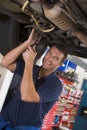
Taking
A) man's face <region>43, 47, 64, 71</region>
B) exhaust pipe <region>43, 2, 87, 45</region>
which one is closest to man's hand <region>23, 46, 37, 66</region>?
man's face <region>43, 47, 64, 71</region>

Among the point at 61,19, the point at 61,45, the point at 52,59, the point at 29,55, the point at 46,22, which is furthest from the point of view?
the point at 61,45

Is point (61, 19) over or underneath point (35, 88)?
over

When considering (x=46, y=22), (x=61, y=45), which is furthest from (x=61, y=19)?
(x=61, y=45)

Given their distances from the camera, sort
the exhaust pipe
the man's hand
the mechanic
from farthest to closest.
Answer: the mechanic < the man's hand < the exhaust pipe

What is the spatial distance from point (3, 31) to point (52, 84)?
61 centimetres

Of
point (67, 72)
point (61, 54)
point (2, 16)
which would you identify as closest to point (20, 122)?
point (61, 54)

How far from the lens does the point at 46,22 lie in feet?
5.62

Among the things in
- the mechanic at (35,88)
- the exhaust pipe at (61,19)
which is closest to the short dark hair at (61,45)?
the mechanic at (35,88)

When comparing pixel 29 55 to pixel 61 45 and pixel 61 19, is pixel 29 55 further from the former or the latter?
pixel 61 19

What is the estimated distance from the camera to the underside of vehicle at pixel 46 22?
1.30m

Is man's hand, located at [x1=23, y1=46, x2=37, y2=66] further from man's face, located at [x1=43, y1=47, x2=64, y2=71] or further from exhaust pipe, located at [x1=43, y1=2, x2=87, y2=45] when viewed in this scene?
exhaust pipe, located at [x1=43, y1=2, x2=87, y2=45]

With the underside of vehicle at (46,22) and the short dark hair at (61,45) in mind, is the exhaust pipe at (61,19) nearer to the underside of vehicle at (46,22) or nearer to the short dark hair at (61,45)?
the underside of vehicle at (46,22)

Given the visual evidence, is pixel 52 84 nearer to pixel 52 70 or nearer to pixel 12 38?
pixel 52 70

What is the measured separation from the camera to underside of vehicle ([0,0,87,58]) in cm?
130
